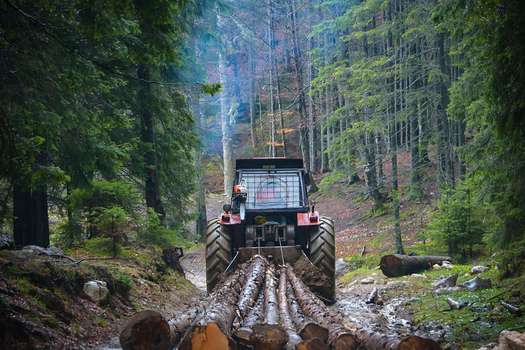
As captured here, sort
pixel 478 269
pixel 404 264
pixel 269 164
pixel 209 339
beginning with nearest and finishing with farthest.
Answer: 1. pixel 209 339
2. pixel 478 269
3. pixel 269 164
4. pixel 404 264

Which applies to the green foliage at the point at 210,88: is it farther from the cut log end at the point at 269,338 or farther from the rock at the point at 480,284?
the rock at the point at 480,284

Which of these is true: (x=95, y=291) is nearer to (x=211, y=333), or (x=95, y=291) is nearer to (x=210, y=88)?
(x=210, y=88)

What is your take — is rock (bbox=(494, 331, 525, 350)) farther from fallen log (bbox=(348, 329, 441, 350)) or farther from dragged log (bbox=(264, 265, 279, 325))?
dragged log (bbox=(264, 265, 279, 325))

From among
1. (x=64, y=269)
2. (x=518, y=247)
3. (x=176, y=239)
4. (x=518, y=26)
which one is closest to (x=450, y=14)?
(x=518, y=26)

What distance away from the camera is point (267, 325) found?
189 inches

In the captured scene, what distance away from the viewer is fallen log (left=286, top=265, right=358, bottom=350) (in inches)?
191

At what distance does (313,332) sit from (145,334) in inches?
60.8

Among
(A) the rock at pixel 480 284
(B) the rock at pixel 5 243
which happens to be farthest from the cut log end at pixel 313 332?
(B) the rock at pixel 5 243

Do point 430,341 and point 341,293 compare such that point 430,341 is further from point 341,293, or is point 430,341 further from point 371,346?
point 341,293

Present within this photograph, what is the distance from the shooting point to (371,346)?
186 inches

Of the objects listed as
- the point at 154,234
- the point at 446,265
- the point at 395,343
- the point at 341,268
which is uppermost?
the point at 154,234

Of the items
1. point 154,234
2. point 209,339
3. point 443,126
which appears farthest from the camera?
point 443,126

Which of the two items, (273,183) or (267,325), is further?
(273,183)

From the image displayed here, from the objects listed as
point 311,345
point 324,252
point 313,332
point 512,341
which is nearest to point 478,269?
point 324,252
